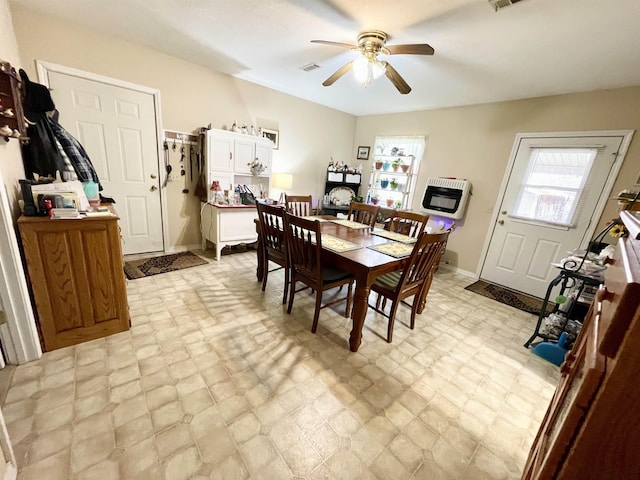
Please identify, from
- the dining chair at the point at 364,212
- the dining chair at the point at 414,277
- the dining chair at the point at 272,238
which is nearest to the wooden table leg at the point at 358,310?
the dining chair at the point at 414,277

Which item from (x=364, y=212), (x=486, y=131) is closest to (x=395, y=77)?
(x=364, y=212)

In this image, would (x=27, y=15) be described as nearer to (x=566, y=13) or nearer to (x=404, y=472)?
(x=566, y=13)

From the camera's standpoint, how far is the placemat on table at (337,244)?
6.46ft

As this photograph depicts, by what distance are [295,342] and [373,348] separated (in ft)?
2.03

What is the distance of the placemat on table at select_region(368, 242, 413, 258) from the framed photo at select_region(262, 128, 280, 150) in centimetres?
280

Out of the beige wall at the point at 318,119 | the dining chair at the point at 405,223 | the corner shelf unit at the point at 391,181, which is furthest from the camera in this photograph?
the corner shelf unit at the point at 391,181

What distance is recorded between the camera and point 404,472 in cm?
118

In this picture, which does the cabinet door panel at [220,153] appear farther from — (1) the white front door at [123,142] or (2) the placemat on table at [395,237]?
(2) the placemat on table at [395,237]

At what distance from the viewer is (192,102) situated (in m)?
3.25

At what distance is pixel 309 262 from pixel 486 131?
328 cm

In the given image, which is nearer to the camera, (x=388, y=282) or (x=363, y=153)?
(x=388, y=282)

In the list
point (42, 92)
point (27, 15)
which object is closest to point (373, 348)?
point (42, 92)

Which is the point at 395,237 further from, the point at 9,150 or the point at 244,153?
the point at 9,150

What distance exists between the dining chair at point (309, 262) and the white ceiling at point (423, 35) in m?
1.60
